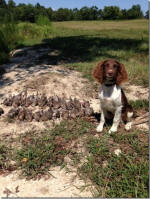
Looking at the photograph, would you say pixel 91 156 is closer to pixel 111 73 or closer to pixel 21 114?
pixel 111 73

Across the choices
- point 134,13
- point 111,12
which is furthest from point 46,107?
point 111,12

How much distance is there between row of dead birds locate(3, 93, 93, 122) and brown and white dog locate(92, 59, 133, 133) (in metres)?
1.17

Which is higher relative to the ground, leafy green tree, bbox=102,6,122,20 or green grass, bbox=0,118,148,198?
leafy green tree, bbox=102,6,122,20

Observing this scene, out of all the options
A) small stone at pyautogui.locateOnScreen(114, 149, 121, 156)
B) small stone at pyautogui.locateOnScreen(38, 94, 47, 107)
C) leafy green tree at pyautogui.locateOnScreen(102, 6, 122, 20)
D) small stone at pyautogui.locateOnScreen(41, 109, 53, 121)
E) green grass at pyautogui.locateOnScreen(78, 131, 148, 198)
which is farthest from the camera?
leafy green tree at pyautogui.locateOnScreen(102, 6, 122, 20)

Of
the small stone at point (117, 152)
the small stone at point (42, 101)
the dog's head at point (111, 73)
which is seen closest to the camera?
the dog's head at point (111, 73)

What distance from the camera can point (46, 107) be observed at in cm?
643

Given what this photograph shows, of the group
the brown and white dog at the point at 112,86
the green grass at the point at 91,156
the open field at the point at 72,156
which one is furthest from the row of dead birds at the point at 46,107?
the brown and white dog at the point at 112,86

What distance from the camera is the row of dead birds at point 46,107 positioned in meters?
5.60

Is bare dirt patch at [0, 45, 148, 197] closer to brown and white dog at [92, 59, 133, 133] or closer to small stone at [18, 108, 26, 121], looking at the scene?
small stone at [18, 108, 26, 121]

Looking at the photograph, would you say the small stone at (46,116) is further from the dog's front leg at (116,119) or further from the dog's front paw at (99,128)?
the dog's front leg at (116,119)

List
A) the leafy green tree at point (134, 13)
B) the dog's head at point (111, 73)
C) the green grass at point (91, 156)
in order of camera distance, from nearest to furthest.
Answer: the green grass at point (91, 156)
the dog's head at point (111, 73)
the leafy green tree at point (134, 13)

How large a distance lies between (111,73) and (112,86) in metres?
0.37

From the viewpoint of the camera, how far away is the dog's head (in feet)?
13.0

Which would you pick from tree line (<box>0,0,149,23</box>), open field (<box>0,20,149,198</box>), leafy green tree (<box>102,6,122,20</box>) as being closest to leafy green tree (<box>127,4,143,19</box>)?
tree line (<box>0,0,149,23</box>)
